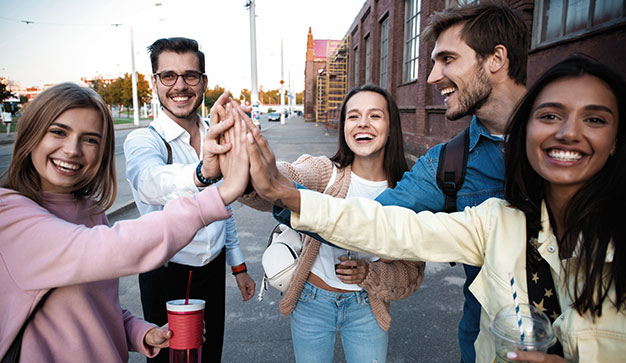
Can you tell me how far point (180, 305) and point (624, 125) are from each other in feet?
5.22

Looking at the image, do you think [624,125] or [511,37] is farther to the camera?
[511,37]

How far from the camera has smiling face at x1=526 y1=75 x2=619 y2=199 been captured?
123cm

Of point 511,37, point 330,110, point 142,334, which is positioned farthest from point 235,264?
point 330,110

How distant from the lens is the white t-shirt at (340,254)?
2.11 meters

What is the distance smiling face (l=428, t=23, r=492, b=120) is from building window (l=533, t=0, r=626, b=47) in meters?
2.91

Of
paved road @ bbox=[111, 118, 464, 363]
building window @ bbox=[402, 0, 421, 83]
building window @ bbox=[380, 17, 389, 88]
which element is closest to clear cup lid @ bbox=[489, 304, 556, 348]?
paved road @ bbox=[111, 118, 464, 363]

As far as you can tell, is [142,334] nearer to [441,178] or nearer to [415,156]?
[441,178]

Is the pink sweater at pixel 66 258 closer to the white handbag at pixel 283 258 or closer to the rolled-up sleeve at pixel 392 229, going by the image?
the rolled-up sleeve at pixel 392 229

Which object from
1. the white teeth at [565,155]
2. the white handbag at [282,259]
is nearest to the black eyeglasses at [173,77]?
the white handbag at [282,259]

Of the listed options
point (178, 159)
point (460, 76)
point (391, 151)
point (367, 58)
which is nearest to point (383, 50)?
point (367, 58)

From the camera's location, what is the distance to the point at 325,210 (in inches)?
58.2

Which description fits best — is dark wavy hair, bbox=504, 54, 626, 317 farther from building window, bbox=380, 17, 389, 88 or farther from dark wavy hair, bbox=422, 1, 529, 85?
building window, bbox=380, 17, 389, 88

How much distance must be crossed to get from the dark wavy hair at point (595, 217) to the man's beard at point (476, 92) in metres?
0.61

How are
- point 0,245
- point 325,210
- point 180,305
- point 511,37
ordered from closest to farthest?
point 0,245
point 180,305
point 325,210
point 511,37
